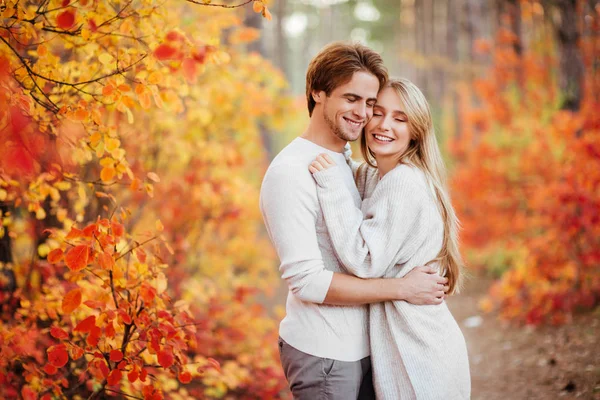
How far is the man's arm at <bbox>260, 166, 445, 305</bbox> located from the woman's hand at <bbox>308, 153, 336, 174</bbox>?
1.9 inches

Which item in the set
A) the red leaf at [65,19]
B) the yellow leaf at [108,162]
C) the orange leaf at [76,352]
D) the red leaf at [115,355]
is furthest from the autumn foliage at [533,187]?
the red leaf at [65,19]

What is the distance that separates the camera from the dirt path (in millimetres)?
4824

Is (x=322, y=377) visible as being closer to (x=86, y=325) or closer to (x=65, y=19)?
(x=86, y=325)

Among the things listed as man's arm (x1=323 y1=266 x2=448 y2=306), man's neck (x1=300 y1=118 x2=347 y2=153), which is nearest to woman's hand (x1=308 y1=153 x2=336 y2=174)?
man's neck (x1=300 y1=118 x2=347 y2=153)

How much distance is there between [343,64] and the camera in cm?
292

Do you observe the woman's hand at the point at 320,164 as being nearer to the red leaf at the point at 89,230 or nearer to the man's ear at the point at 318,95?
the man's ear at the point at 318,95

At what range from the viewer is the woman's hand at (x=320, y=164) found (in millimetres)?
2689

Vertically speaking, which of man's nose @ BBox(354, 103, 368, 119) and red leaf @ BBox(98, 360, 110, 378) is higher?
man's nose @ BBox(354, 103, 368, 119)

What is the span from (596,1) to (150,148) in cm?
614

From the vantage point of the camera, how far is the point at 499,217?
9062mm

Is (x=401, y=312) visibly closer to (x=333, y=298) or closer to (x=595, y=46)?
(x=333, y=298)

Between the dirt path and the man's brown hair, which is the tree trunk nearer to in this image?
the dirt path

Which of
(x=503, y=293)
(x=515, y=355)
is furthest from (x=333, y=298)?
(x=503, y=293)

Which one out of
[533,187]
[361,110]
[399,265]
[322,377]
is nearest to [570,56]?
[533,187]
